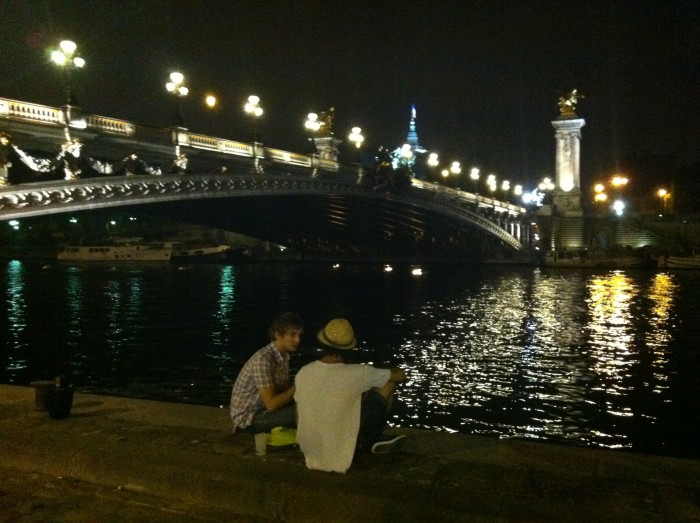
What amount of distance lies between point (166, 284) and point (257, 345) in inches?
818

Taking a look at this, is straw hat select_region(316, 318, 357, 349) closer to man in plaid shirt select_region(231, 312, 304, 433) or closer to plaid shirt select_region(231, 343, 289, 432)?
man in plaid shirt select_region(231, 312, 304, 433)

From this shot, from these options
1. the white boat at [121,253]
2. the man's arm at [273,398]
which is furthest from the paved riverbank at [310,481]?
the white boat at [121,253]

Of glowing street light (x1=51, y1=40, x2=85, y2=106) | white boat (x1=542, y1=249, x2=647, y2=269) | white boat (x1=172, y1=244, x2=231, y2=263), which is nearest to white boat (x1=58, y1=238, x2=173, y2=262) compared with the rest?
white boat (x1=172, y1=244, x2=231, y2=263)

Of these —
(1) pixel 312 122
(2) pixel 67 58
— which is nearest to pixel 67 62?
(2) pixel 67 58

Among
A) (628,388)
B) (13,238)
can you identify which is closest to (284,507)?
(628,388)

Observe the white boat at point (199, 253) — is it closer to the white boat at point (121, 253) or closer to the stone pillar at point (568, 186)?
the white boat at point (121, 253)

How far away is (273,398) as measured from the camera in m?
5.98

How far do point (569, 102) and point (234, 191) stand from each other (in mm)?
52790

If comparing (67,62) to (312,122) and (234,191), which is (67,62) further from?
(312,122)

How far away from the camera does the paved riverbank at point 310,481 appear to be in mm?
4809

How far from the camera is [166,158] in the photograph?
29906 millimetres

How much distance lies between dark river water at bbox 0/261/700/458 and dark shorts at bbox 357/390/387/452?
215 inches

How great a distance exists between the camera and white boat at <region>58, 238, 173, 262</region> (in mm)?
67562

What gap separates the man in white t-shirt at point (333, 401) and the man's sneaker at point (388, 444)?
367 mm
